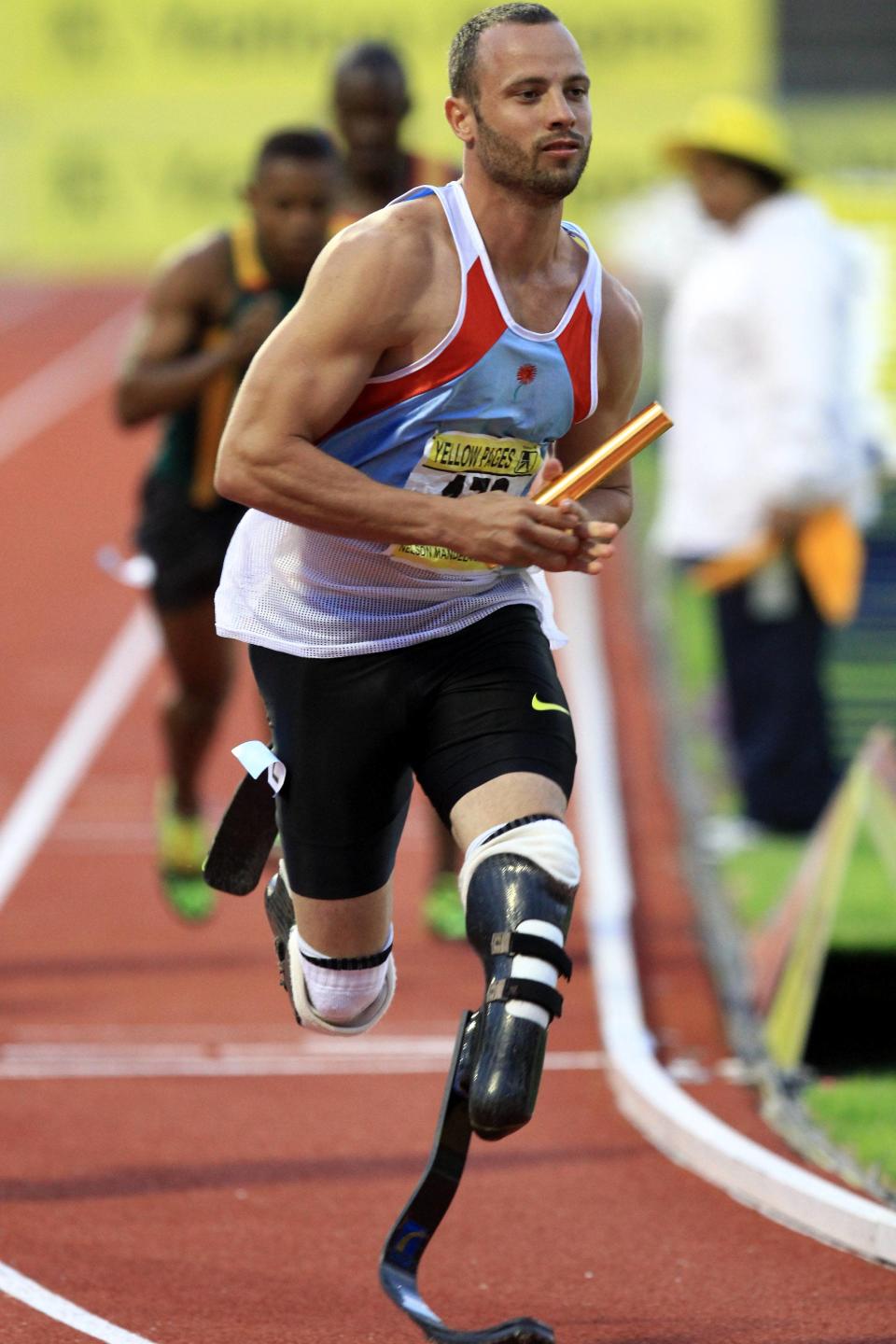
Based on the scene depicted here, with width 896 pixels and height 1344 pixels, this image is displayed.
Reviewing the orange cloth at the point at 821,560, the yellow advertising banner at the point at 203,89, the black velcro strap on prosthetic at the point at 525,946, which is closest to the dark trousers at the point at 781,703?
the orange cloth at the point at 821,560

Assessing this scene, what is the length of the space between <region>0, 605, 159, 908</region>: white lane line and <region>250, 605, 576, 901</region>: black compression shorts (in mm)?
4165

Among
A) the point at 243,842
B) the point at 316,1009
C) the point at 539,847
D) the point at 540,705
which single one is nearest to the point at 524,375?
the point at 540,705

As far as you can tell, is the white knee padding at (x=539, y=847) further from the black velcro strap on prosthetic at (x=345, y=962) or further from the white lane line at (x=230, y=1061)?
the white lane line at (x=230, y=1061)

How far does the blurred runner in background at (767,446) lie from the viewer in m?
8.49

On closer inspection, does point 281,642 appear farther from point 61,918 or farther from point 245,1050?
point 61,918

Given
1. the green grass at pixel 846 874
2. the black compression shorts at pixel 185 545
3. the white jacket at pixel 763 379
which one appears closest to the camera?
the green grass at pixel 846 874

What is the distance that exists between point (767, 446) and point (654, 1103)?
3.41 meters

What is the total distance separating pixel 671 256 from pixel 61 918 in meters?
10.6

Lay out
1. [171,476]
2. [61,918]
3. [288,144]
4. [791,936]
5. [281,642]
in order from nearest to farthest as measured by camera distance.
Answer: [281,642], [791,936], [288,144], [171,476], [61,918]

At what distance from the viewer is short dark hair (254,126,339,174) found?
22.8 ft

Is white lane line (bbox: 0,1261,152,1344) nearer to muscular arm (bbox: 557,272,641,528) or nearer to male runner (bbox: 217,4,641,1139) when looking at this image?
male runner (bbox: 217,4,641,1139)

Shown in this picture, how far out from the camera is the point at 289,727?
4340 millimetres

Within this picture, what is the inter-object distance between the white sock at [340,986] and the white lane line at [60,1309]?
2.34 ft

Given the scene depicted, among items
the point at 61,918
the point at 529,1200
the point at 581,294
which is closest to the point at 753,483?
the point at 61,918
